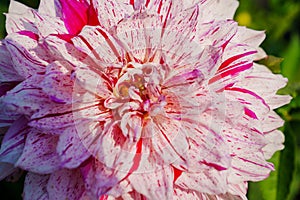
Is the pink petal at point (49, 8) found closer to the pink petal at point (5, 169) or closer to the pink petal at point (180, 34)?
the pink petal at point (180, 34)

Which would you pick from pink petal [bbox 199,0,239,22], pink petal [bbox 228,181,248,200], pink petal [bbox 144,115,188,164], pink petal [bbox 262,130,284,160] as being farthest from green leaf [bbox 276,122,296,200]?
pink petal [bbox 144,115,188,164]

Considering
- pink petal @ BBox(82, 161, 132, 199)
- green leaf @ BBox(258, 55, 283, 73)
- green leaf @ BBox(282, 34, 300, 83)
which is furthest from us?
green leaf @ BBox(282, 34, 300, 83)

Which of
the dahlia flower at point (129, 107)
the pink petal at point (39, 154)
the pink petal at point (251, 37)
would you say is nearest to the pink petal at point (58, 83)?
the dahlia flower at point (129, 107)

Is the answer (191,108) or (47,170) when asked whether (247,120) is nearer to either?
(191,108)

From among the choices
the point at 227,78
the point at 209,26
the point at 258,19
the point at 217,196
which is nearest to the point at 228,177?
the point at 217,196

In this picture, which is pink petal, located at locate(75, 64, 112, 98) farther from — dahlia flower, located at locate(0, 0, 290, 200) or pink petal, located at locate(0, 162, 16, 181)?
pink petal, located at locate(0, 162, 16, 181)

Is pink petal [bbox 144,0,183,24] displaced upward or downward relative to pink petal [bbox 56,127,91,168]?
upward
